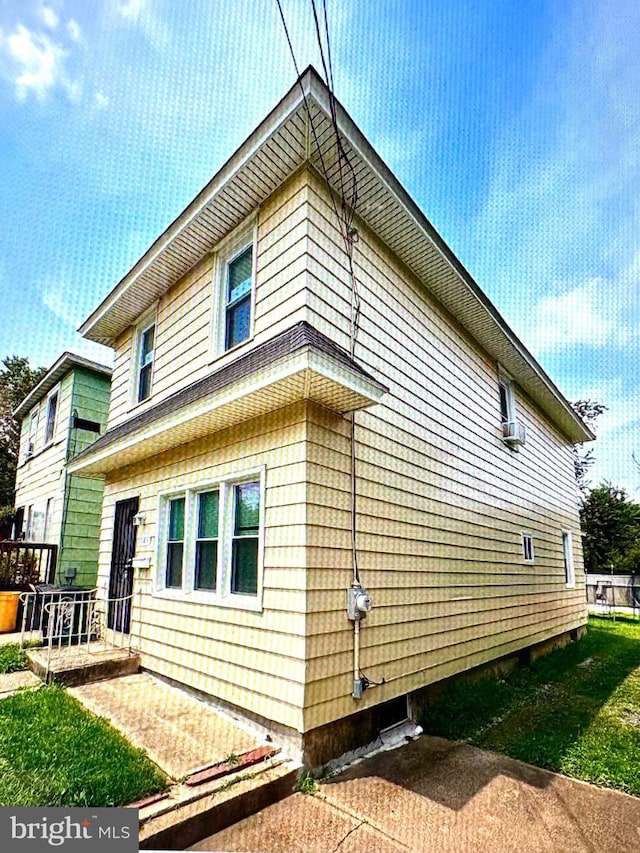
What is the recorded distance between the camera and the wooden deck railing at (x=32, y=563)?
927 cm

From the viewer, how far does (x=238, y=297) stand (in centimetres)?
552

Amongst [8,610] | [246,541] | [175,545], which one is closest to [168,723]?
[246,541]

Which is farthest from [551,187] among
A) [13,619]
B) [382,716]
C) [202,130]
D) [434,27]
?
[13,619]

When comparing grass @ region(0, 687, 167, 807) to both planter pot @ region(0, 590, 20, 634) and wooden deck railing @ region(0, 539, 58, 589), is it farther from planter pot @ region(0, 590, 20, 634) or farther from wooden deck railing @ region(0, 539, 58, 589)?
wooden deck railing @ region(0, 539, 58, 589)

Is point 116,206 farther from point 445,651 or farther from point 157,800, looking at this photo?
point 445,651

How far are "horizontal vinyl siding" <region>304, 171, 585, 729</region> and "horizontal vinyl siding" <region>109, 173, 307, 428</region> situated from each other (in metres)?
0.19

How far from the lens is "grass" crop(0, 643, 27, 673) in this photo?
227 inches

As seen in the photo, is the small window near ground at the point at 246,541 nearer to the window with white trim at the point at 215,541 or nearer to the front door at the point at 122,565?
the window with white trim at the point at 215,541

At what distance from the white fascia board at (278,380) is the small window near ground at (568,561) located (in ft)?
30.8

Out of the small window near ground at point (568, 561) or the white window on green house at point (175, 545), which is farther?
the small window near ground at point (568, 561)

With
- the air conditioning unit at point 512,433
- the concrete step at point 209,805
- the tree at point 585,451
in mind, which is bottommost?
the concrete step at point 209,805

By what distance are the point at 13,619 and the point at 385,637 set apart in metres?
7.24

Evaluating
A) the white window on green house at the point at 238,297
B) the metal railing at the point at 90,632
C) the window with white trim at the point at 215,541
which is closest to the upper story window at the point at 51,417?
the metal railing at the point at 90,632

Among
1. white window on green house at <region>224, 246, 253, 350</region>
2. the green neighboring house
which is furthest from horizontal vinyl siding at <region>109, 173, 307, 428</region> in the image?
the green neighboring house
